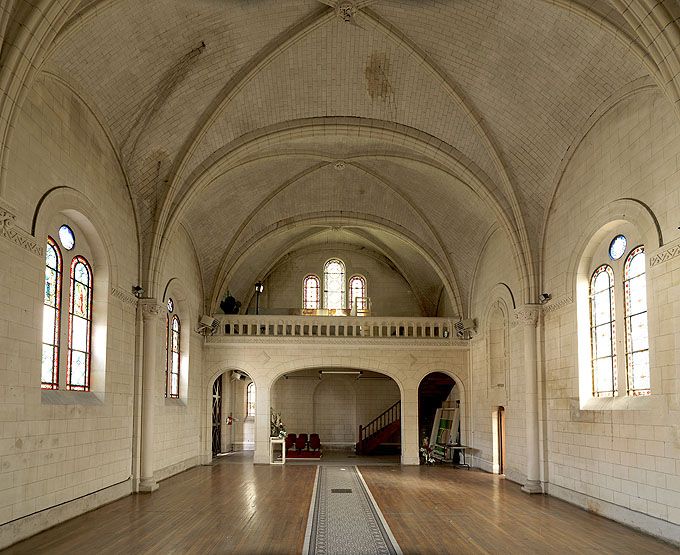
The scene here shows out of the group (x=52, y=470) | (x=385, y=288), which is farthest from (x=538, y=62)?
(x=385, y=288)

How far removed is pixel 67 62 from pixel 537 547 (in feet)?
33.8

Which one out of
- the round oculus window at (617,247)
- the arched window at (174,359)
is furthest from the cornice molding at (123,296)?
the round oculus window at (617,247)

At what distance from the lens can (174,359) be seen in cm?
1988

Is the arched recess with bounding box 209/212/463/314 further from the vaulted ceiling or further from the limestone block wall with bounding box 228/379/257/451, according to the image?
the limestone block wall with bounding box 228/379/257/451

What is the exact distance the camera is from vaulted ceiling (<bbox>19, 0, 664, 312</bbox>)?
12.0 meters

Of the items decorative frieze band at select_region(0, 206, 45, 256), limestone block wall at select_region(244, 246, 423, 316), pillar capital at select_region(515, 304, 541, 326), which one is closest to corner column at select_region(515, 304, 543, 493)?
pillar capital at select_region(515, 304, 541, 326)

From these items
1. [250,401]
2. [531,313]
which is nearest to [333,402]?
[250,401]

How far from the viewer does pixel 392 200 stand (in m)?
22.3

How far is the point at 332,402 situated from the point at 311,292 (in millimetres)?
4913

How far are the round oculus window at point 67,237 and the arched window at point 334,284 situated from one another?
1644cm

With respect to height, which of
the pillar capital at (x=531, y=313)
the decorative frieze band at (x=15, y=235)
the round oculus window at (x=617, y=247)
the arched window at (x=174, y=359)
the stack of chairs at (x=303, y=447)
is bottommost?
the stack of chairs at (x=303, y=447)

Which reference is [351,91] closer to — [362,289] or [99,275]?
[99,275]

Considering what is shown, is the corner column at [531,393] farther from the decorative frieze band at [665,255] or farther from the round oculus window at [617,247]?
the decorative frieze band at [665,255]

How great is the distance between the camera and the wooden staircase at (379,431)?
89.1 feet
